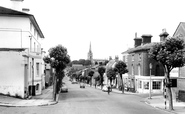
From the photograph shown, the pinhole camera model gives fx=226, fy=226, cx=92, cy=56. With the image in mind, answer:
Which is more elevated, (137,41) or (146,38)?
(146,38)

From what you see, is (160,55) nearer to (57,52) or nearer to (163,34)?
(57,52)

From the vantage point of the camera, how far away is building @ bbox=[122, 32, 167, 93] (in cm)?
4616

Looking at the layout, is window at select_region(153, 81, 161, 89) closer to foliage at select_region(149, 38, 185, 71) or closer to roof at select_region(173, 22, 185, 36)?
roof at select_region(173, 22, 185, 36)

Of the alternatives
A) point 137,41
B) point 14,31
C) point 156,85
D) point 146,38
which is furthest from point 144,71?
point 14,31

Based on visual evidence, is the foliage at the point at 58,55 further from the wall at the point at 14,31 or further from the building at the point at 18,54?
the wall at the point at 14,31

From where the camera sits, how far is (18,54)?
27.5 metres

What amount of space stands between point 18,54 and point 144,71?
1092 inches

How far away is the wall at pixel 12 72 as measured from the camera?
88.8 ft

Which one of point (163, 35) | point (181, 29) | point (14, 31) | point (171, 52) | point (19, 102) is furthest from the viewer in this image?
point (163, 35)

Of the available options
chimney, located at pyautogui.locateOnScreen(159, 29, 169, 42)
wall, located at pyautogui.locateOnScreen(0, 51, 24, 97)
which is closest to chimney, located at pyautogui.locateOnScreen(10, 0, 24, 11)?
wall, located at pyautogui.locateOnScreen(0, 51, 24, 97)

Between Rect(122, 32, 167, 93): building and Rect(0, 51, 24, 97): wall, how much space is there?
27.0 metres

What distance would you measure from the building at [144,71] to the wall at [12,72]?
88.7 feet

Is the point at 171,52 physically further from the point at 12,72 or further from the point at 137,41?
the point at 137,41

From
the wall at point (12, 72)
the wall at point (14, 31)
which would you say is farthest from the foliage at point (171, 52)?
the wall at point (14, 31)
